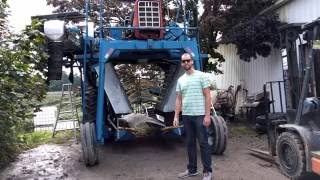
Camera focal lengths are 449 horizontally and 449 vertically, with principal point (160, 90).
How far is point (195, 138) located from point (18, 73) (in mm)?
2906

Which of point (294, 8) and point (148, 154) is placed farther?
point (294, 8)

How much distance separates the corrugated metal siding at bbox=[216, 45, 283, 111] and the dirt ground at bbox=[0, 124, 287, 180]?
307cm

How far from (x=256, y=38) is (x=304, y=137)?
19.2 feet

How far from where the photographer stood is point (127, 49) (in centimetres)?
848

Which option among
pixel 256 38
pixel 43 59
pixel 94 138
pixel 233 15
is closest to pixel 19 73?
pixel 43 59

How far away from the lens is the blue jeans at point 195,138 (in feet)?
21.7

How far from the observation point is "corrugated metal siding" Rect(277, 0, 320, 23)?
10.8m

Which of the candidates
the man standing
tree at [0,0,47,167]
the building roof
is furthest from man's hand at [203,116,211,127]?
the building roof

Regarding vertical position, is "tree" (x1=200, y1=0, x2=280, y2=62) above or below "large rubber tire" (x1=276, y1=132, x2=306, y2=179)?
above

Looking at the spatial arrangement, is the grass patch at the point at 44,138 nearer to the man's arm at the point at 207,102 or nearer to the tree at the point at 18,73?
the tree at the point at 18,73

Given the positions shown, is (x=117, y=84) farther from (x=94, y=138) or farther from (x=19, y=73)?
(x=19, y=73)

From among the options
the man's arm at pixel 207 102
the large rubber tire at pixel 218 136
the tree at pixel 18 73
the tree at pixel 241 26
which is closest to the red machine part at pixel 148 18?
the tree at pixel 18 73

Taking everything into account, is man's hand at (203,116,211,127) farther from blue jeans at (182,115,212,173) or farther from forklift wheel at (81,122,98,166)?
forklift wheel at (81,122,98,166)

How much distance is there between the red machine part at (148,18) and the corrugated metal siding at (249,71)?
490 centimetres
